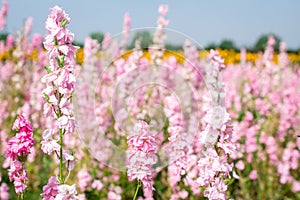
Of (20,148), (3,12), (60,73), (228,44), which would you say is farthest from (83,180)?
(228,44)

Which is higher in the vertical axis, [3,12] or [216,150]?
[3,12]

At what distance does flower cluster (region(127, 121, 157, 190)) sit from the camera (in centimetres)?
194

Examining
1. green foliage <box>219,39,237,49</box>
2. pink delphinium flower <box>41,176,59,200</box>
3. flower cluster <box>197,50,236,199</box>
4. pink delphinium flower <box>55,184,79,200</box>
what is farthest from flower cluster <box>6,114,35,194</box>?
green foliage <box>219,39,237,49</box>

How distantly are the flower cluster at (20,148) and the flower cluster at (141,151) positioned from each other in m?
0.37

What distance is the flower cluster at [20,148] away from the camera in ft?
6.32

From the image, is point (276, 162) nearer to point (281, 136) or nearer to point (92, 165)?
point (281, 136)

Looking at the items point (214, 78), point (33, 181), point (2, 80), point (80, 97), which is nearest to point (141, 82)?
point (80, 97)

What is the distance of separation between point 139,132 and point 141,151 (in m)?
0.07

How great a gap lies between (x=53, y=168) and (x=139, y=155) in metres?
3.65

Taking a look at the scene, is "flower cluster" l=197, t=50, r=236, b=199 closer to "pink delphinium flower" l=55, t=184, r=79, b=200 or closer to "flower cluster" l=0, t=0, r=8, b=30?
"pink delphinium flower" l=55, t=184, r=79, b=200

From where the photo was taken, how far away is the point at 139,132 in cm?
194

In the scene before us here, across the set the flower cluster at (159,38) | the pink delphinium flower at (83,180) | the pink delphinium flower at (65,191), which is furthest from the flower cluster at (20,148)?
the flower cluster at (159,38)

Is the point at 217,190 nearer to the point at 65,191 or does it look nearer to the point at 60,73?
the point at 65,191

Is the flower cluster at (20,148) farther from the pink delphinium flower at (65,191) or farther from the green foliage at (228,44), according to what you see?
the green foliage at (228,44)
